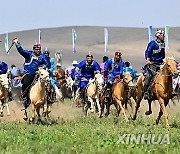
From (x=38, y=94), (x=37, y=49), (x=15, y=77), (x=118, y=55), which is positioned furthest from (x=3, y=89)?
(x=15, y=77)

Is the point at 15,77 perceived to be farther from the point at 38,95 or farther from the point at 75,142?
the point at 75,142

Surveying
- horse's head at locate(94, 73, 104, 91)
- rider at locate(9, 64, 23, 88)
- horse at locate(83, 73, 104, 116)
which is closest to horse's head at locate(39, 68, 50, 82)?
horse's head at locate(94, 73, 104, 91)

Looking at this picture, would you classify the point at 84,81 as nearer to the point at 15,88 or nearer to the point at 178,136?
the point at 15,88

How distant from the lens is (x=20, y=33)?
110688 millimetres

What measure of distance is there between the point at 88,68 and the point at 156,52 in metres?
4.69

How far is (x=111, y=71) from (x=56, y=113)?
5010 mm

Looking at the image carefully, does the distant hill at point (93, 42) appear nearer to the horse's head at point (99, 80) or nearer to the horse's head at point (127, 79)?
the horse's head at point (99, 80)

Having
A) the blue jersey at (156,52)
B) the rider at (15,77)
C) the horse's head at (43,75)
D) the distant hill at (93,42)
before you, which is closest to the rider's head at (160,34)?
the blue jersey at (156,52)

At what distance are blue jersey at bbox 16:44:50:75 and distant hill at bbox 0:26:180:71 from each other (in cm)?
5358

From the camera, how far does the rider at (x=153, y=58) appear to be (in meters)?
18.9

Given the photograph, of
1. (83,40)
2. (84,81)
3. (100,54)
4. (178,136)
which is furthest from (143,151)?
(83,40)

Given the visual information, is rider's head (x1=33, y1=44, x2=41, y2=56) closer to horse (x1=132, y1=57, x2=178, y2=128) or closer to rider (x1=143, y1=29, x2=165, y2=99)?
rider (x1=143, y1=29, x2=165, y2=99)

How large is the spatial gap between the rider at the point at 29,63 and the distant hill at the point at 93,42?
175ft

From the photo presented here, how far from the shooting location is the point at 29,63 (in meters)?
20.4
